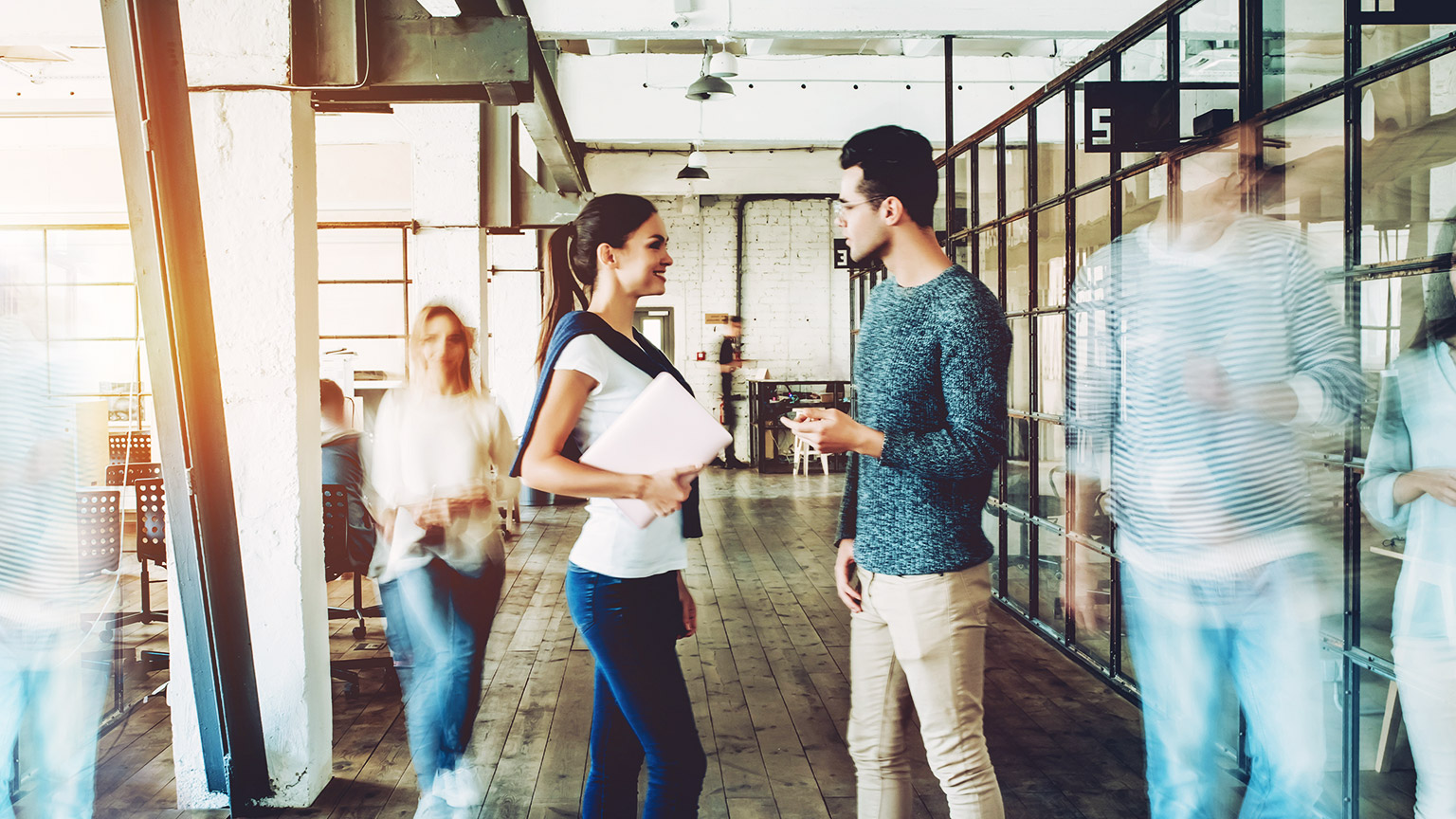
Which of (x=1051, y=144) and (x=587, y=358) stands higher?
(x=1051, y=144)

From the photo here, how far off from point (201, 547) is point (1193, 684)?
2.23 meters

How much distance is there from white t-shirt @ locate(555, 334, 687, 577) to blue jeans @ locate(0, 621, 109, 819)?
1.29 meters

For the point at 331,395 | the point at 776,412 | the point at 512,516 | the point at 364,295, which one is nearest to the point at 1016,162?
the point at 776,412

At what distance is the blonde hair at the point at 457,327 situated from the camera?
264 cm

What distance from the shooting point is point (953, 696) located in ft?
4.98

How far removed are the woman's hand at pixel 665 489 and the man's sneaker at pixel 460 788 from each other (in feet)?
4.23

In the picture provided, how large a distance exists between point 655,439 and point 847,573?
1.63 ft

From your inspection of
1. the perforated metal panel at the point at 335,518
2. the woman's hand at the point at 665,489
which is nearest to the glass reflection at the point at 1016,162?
the perforated metal panel at the point at 335,518

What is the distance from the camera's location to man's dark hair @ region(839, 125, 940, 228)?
157 centimetres

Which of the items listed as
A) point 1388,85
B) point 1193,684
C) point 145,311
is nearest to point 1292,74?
point 1388,85

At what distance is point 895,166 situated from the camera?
157 cm

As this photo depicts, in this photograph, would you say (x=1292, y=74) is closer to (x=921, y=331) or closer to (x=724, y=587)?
(x=724, y=587)

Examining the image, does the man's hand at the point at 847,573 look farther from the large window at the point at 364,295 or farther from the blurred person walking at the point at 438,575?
the large window at the point at 364,295

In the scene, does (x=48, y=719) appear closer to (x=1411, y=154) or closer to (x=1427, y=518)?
(x=1427, y=518)
